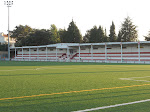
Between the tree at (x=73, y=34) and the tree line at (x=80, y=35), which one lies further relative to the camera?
the tree at (x=73, y=34)

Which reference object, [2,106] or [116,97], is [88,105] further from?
[2,106]

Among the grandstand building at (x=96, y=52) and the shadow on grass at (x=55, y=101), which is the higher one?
the grandstand building at (x=96, y=52)

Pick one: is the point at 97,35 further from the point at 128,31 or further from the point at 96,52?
the point at 96,52

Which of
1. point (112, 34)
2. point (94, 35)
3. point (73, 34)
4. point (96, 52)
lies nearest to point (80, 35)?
point (73, 34)

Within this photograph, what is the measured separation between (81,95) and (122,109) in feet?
6.96

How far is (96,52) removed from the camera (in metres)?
56.6

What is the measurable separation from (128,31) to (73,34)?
74.8ft

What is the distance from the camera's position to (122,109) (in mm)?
5574

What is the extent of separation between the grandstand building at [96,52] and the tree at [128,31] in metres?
35.1

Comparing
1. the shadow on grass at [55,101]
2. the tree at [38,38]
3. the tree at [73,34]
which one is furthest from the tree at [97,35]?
the shadow on grass at [55,101]

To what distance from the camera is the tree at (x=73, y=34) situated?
3497 inches

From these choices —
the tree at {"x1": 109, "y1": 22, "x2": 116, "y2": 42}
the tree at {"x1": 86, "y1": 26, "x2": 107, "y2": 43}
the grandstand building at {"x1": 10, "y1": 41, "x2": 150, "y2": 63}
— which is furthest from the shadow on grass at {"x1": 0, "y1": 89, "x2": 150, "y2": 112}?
the tree at {"x1": 109, "y1": 22, "x2": 116, "y2": 42}

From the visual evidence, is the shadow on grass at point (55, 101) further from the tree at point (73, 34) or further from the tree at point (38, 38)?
the tree at point (73, 34)

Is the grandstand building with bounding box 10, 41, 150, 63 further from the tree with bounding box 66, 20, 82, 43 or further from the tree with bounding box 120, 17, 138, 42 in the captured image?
the tree with bounding box 120, 17, 138, 42
